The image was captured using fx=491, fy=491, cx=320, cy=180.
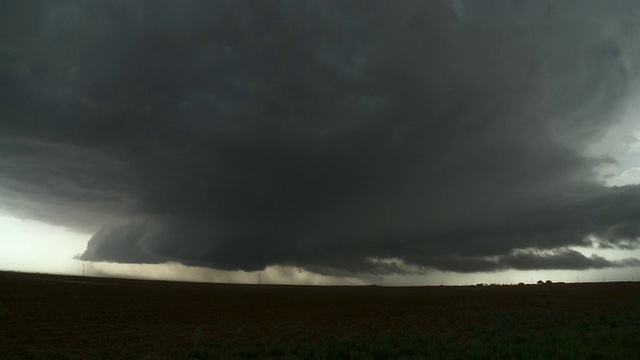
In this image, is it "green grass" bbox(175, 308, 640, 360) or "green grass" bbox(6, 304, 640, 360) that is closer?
"green grass" bbox(175, 308, 640, 360)

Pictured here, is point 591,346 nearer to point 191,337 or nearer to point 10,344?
point 191,337

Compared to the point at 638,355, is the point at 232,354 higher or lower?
lower

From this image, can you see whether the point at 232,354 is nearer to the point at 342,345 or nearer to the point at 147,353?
the point at 147,353

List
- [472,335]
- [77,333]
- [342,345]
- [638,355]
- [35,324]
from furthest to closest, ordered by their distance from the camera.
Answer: [35,324]
[77,333]
[472,335]
[342,345]
[638,355]

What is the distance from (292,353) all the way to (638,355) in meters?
13.5

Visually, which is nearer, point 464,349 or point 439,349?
point 464,349

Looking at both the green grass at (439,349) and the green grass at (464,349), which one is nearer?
the green grass at (464,349)

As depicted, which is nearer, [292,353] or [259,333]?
[292,353]

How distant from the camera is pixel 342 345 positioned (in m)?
23.8

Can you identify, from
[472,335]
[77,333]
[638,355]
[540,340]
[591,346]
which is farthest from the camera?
[77,333]

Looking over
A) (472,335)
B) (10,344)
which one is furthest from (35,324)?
(472,335)

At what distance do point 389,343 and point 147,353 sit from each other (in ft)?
37.3

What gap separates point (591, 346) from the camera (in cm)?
1738

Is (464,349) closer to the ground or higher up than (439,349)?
higher up
